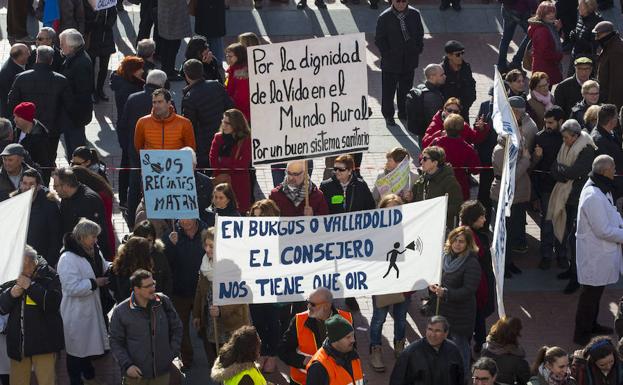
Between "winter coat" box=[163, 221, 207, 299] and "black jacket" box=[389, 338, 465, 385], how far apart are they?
2583 mm

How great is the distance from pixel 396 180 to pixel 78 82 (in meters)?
4.29

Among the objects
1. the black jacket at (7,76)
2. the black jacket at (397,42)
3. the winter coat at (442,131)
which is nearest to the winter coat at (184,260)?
the winter coat at (442,131)

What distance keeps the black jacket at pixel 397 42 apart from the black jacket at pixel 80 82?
388 cm

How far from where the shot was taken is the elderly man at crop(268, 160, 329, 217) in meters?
14.7

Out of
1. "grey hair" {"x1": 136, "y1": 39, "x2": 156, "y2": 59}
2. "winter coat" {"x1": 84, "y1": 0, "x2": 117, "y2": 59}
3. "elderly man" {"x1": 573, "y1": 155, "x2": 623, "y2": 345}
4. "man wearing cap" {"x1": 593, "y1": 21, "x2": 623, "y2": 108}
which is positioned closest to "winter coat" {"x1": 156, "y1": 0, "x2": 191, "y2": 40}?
"winter coat" {"x1": 84, "y1": 0, "x2": 117, "y2": 59}

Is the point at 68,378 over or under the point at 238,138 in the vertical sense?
under

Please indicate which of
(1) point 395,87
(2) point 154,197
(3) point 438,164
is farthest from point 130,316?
(1) point 395,87

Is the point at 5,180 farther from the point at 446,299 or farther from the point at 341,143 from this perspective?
the point at 446,299

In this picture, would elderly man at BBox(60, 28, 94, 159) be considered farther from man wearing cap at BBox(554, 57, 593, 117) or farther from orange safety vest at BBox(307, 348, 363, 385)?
orange safety vest at BBox(307, 348, 363, 385)

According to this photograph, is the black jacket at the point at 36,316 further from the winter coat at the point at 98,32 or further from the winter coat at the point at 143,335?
the winter coat at the point at 98,32

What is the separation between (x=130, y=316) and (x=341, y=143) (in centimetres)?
255

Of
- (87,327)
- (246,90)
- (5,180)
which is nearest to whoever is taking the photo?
(87,327)

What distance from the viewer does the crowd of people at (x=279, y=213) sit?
12.5 m

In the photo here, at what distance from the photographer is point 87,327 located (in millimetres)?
13570
